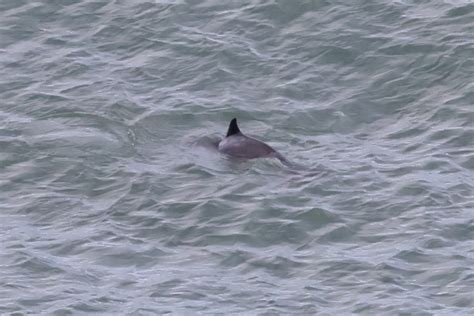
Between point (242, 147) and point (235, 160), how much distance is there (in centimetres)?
18

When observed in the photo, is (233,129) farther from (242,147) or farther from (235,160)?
(235,160)

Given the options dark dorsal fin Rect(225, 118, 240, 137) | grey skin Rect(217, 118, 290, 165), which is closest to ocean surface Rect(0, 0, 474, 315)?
grey skin Rect(217, 118, 290, 165)

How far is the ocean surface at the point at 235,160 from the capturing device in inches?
506

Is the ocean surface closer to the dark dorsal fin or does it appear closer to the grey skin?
the grey skin

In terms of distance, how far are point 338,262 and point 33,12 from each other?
9.04 meters

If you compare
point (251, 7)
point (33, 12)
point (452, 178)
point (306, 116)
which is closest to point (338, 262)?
point (452, 178)

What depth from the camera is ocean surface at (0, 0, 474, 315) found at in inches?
506

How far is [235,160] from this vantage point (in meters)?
15.7

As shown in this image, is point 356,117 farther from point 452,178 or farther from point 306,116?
point 452,178

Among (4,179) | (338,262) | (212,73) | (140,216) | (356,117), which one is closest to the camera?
(338,262)

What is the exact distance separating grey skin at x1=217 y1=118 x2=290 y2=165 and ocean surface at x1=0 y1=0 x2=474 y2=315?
0.42 ft

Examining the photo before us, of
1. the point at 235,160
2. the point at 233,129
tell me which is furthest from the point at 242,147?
the point at 233,129

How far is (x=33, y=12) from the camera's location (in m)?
20.4

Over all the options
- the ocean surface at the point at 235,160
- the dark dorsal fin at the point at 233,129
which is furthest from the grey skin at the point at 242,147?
the ocean surface at the point at 235,160
